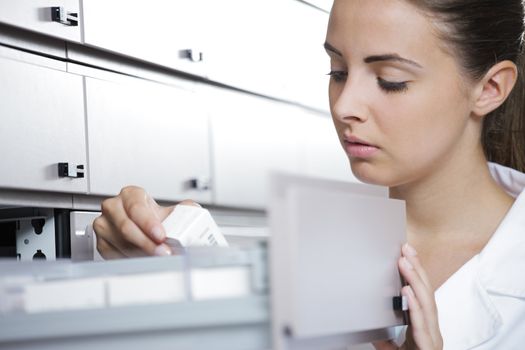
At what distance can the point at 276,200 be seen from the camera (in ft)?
1.77

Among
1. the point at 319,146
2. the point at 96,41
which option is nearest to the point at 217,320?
the point at 96,41

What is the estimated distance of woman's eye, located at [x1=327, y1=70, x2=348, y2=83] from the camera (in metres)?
1.16

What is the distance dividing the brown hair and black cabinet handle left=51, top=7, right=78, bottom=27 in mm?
916

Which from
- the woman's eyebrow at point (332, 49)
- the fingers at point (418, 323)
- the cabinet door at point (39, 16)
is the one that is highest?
the cabinet door at point (39, 16)

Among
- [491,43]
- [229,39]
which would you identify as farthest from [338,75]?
[229,39]

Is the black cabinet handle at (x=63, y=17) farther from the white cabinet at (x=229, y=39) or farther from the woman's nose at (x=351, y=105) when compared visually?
the woman's nose at (x=351, y=105)

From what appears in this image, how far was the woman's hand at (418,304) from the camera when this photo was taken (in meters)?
0.81

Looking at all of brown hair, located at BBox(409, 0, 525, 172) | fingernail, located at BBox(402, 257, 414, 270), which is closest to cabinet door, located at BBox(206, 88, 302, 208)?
brown hair, located at BBox(409, 0, 525, 172)

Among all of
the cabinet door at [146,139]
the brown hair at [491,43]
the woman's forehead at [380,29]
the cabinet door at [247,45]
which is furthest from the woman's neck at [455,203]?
the cabinet door at [247,45]

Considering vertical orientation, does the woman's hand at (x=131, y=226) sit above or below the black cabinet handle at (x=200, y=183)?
below

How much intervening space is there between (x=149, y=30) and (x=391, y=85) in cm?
118

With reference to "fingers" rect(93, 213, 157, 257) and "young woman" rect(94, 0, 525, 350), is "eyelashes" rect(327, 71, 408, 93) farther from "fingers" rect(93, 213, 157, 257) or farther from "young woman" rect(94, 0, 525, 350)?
"fingers" rect(93, 213, 157, 257)

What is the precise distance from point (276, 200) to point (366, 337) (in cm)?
22

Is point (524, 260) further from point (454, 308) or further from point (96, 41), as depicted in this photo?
point (96, 41)
